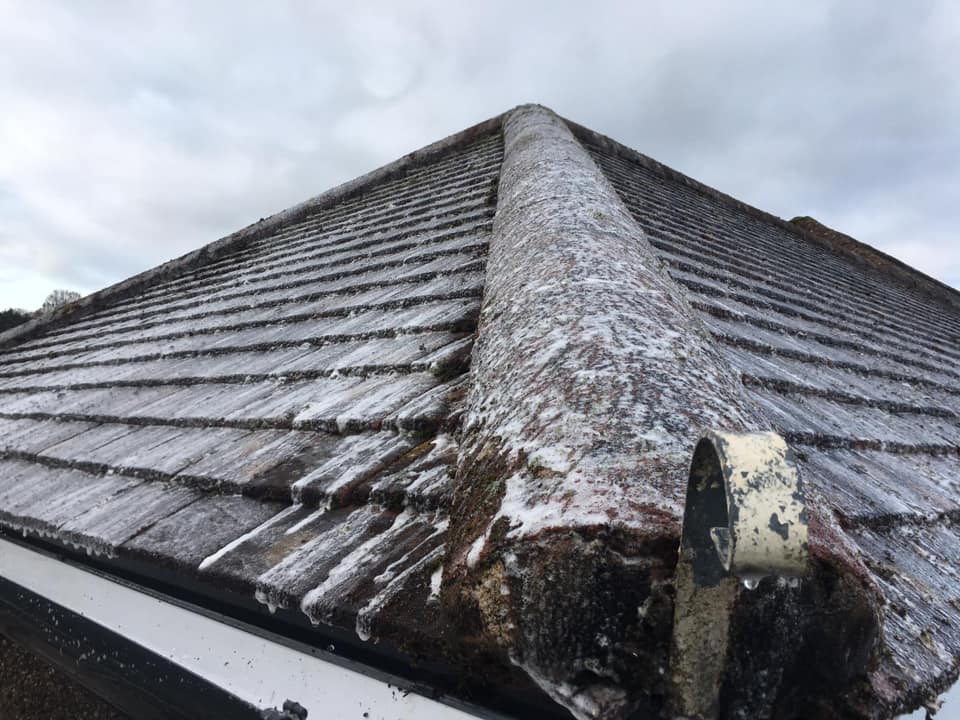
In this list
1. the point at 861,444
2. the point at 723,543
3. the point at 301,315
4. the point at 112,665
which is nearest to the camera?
the point at 723,543

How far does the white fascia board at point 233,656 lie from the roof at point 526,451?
101mm

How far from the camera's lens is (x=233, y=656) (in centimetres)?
137

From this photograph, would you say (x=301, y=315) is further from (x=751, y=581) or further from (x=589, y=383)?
(x=751, y=581)

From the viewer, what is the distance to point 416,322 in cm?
216

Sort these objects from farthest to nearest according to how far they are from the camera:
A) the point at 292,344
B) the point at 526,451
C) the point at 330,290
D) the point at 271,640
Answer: the point at 330,290, the point at 292,344, the point at 271,640, the point at 526,451

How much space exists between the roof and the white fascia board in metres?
0.10

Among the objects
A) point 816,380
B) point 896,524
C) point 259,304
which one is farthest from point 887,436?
point 259,304

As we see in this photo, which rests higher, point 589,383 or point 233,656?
point 589,383

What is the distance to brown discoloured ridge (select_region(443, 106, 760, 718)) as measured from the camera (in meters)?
0.65

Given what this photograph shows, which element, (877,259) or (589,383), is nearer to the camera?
(589,383)

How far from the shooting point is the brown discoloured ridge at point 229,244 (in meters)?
5.74

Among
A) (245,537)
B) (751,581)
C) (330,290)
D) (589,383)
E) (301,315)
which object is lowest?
(245,537)

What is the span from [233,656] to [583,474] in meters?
1.06

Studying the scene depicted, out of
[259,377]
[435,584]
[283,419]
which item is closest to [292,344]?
[259,377]
